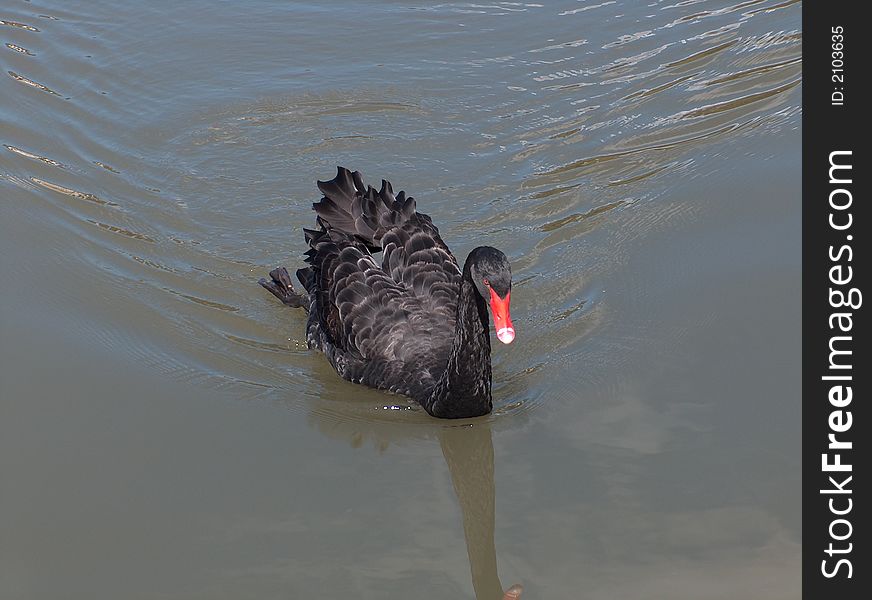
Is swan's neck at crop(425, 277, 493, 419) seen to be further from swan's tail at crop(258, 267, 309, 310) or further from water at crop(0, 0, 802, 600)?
swan's tail at crop(258, 267, 309, 310)

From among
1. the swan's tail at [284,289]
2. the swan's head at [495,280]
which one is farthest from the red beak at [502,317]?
the swan's tail at [284,289]

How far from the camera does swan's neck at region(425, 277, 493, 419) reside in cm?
652

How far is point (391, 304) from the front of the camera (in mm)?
7426

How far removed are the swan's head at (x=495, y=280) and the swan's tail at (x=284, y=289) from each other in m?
2.22

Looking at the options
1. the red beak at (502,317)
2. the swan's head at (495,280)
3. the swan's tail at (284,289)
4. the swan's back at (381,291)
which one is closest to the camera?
the red beak at (502,317)

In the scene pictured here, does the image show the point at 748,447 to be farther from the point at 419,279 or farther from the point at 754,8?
the point at 754,8

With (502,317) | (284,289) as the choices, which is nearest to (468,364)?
(502,317)

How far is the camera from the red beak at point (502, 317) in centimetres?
594

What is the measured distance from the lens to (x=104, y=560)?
5.75m

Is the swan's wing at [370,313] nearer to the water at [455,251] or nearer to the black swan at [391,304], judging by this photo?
the black swan at [391,304]

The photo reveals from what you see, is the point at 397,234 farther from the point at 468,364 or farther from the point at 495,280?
the point at 495,280

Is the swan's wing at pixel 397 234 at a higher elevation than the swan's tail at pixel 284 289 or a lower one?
higher

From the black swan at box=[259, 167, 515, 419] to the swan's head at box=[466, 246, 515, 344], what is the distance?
0.25 m
